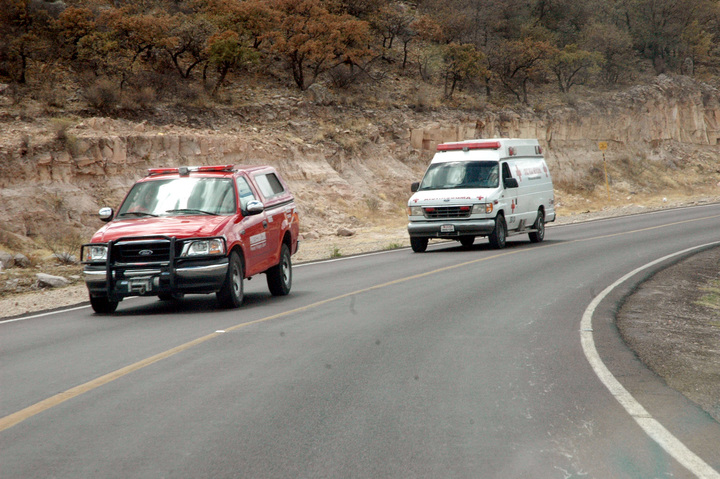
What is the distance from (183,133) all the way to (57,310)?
19.3m

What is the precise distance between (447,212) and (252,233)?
31.2 feet

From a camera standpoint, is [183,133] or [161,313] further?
[183,133]

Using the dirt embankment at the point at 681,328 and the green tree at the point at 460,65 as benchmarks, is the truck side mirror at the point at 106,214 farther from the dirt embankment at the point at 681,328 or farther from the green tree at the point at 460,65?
the green tree at the point at 460,65

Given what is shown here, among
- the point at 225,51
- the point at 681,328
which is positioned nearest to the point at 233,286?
the point at 681,328

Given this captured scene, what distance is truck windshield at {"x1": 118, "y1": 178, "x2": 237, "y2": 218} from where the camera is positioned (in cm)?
1256

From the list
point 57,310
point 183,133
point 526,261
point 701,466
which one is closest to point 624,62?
point 183,133

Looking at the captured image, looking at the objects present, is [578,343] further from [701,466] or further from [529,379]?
[701,466]

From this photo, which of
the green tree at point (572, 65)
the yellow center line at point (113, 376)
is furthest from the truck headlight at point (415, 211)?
the green tree at point (572, 65)

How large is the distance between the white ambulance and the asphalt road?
779cm

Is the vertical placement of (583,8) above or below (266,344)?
above

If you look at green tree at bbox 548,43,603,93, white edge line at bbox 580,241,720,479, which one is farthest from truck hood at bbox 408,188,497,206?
green tree at bbox 548,43,603,93

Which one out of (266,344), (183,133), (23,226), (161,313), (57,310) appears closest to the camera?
(266,344)

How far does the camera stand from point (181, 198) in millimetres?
12727

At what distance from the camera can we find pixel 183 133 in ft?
104
